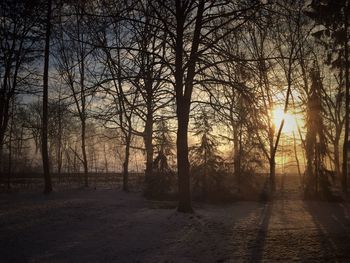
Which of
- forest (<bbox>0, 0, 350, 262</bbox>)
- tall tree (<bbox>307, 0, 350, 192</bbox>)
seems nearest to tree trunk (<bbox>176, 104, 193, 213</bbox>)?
forest (<bbox>0, 0, 350, 262</bbox>)

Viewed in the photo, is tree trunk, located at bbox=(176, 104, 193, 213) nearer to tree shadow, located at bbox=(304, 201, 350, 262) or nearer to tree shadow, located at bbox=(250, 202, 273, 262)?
tree shadow, located at bbox=(250, 202, 273, 262)

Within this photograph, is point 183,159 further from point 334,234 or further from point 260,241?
point 334,234

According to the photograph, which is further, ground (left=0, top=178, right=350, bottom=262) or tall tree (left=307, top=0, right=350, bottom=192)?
tall tree (left=307, top=0, right=350, bottom=192)

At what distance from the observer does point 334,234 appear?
33.7 feet

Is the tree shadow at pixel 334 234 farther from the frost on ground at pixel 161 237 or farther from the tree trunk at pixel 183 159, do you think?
the tree trunk at pixel 183 159

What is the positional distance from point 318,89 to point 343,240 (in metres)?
14.4

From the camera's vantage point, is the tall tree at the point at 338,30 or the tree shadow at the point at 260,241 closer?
the tree shadow at the point at 260,241

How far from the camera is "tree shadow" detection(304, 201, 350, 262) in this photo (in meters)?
8.02

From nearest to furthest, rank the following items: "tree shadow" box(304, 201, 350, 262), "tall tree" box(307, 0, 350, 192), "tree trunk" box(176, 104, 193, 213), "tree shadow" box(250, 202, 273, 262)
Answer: "tree shadow" box(250, 202, 273, 262) → "tree shadow" box(304, 201, 350, 262) → "tree trunk" box(176, 104, 193, 213) → "tall tree" box(307, 0, 350, 192)

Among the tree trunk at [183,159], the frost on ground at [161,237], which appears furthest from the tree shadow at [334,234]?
the tree trunk at [183,159]

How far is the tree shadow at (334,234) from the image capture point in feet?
26.3

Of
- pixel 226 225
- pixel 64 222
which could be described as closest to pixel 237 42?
pixel 226 225

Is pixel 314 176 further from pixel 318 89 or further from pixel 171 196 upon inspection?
pixel 171 196

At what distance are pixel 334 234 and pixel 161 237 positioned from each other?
5.05m
